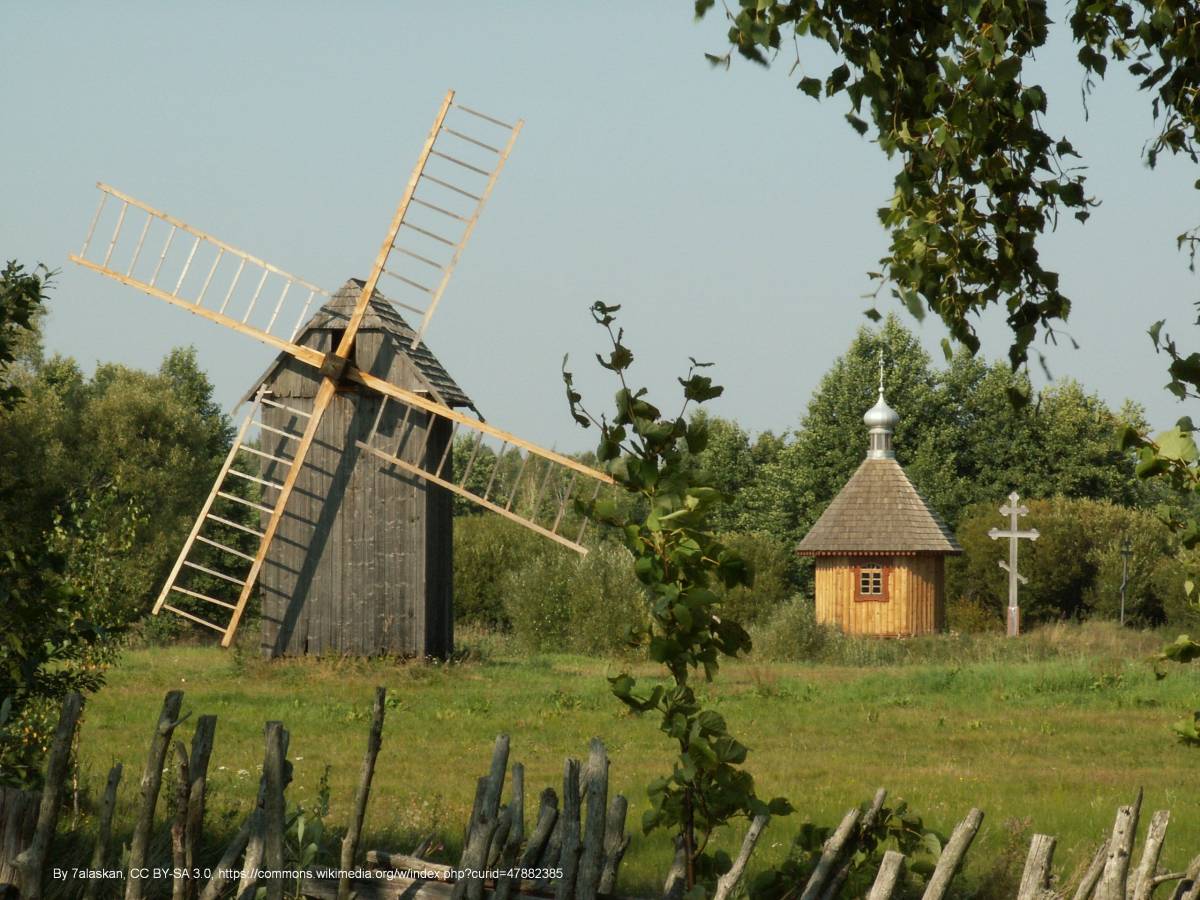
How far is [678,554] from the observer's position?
148 inches

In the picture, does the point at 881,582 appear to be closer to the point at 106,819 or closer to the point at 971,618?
the point at 971,618

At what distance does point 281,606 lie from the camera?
20.2 m

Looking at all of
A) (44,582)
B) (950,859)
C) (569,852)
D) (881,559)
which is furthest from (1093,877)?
(881,559)

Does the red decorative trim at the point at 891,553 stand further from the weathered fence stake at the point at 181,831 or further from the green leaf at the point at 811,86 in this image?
the green leaf at the point at 811,86

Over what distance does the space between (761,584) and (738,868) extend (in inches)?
1331

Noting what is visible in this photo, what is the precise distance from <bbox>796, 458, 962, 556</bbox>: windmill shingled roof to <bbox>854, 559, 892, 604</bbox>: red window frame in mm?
527

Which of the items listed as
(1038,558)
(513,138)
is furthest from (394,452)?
(1038,558)

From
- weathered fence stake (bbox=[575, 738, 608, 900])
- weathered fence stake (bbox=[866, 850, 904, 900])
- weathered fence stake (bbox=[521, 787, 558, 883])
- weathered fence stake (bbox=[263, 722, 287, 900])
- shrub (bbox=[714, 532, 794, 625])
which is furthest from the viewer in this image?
shrub (bbox=[714, 532, 794, 625])

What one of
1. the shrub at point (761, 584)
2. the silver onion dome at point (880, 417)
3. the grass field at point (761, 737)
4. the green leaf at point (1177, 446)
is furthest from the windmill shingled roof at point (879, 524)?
the green leaf at point (1177, 446)

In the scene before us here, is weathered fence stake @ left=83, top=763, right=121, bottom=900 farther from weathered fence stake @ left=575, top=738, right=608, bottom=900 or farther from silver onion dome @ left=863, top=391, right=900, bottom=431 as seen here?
silver onion dome @ left=863, top=391, right=900, bottom=431

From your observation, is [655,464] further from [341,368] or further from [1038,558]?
[1038,558]

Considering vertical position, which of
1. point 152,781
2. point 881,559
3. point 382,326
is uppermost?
point 881,559

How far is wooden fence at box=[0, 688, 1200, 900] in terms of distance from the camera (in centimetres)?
391

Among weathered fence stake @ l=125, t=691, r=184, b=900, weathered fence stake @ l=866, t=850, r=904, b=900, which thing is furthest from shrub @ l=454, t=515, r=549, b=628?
weathered fence stake @ l=866, t=850, r=904, b=900
